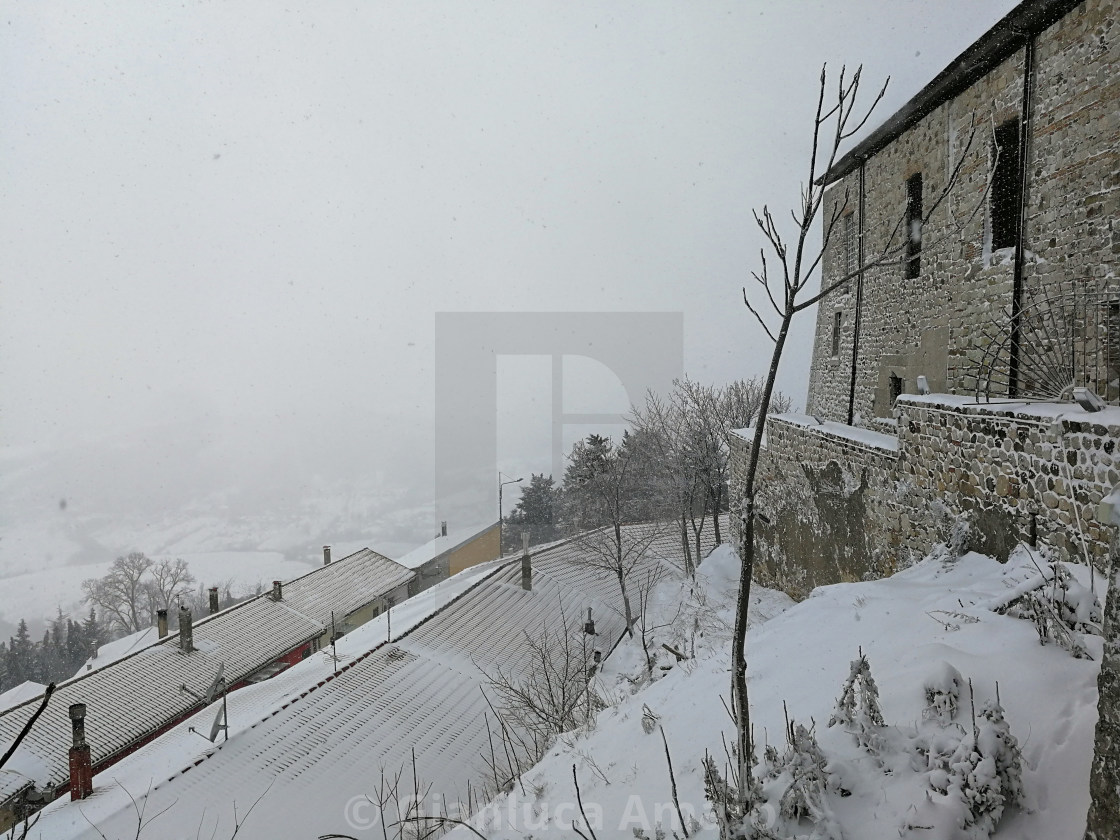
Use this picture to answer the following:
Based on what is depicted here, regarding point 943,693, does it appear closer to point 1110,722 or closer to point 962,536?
point 1110,722

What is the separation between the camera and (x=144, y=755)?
448 inches

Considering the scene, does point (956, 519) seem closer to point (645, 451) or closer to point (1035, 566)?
point (1035, 566)

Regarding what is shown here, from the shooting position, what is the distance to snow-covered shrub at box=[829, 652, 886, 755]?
9.45 feet

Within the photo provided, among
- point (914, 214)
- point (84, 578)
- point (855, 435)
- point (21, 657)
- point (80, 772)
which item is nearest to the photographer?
point (855, 435)

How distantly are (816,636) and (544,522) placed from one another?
2861 cm

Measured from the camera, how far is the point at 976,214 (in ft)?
24.2

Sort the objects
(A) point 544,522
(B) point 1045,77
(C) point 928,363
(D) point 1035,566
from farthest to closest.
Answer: (A) point 544,522 → (C) point 928,363 → (B) point 1045,77 → (D) point 1035,566

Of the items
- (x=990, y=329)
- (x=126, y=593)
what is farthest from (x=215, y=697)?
(x=126, y=593)

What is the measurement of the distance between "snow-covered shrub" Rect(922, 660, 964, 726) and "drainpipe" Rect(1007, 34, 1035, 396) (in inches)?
194

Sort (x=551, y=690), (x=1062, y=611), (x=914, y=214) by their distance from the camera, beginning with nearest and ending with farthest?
(x=1062, y=611)
(x=551, y=690)
(x=914, y=214)

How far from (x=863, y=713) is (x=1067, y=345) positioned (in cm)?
501

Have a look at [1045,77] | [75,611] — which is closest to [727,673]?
[1045,77]

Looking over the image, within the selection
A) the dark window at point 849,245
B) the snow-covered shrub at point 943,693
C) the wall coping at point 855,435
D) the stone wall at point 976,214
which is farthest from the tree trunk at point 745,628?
the dark window at point 849,245

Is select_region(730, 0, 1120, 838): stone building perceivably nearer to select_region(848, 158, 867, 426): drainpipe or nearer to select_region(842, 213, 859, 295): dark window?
select_region(848, 158, 867, 426): drainpipe
